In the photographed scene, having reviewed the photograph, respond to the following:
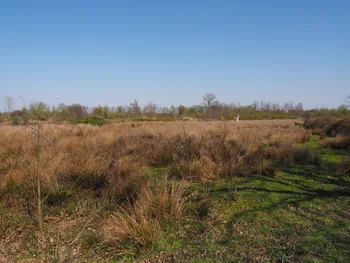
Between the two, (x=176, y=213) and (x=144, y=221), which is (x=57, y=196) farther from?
(x=176, y=213)

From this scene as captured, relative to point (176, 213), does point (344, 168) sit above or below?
above

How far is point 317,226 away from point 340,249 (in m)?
0.64

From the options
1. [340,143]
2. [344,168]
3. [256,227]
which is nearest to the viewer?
[256,227]

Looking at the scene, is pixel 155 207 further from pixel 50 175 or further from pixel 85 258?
pixel 50 175

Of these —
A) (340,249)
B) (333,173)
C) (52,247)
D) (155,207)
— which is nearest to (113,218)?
(155,207)

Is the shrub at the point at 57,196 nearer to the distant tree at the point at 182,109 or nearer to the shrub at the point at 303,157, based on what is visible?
the shrub at the point at 303,157

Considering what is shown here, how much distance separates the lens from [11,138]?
9.55 m

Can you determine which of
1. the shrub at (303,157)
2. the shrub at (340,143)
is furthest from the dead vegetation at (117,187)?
the shrub at (340,143)

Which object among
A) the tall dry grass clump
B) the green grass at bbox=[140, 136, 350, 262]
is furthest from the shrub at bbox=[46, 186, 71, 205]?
the green grass at bbox=[140, 136, 350, 262]

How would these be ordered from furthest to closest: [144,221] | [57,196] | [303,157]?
[303,157] < [57,196] < [144,221]

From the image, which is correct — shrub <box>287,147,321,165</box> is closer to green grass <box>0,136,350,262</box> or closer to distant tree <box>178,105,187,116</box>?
green grass <box>0,136,350,262</box>

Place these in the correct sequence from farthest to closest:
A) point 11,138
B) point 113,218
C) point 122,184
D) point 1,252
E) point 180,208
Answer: point 11,138, point 122,184, point 180,208, point 113,218, point 1,252

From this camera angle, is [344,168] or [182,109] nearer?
[344,168]

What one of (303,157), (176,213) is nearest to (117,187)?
(176,213)
